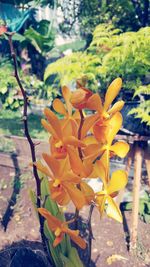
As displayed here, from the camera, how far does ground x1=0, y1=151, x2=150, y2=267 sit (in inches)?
92.4

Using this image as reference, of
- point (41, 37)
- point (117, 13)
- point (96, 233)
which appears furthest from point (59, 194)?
point (41, 37)

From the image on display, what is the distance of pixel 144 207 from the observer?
110 inches

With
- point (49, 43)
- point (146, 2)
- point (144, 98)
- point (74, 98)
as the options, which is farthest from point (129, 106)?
point (49, 43)

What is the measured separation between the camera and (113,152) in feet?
3.03

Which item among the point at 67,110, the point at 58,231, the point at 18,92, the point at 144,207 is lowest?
the point at 144,207

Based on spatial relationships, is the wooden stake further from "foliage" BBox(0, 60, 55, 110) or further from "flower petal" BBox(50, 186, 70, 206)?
"foliage" BBox(0, 60, 55, 110)

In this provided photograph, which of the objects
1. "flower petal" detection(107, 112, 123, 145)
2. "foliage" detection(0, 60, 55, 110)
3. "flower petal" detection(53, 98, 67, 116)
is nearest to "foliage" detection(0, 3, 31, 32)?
"foliage" detection(0, 60, 55, 110)

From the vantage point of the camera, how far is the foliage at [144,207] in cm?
272

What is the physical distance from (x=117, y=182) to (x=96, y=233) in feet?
6.02

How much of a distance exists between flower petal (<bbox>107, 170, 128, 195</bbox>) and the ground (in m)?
1.43

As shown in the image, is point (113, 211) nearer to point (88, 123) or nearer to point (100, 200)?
point (100, 200)

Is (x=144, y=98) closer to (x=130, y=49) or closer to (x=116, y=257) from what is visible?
(x=130, y=49)

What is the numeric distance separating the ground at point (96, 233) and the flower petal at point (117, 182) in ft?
4.70

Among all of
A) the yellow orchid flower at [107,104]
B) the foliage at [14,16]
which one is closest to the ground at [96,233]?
the yellow orchid flower at [107,104]
